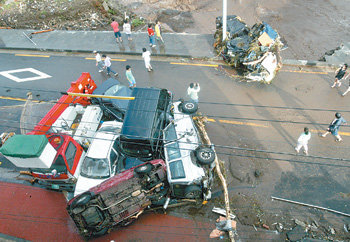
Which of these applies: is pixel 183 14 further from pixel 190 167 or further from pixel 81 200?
pixel 81 200

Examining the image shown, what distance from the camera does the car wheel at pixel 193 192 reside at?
6875 mm

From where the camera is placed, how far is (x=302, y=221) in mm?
6926

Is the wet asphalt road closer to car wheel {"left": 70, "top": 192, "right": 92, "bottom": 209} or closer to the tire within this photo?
the tire

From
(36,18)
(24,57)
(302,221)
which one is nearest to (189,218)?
(302,221)

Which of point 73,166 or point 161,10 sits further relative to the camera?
point 161,10

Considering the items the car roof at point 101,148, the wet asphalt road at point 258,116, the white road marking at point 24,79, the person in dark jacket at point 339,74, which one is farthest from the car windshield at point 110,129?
the person in dark jacket at point 339,74

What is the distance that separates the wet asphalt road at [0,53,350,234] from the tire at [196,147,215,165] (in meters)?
0.51

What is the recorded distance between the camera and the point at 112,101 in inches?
365

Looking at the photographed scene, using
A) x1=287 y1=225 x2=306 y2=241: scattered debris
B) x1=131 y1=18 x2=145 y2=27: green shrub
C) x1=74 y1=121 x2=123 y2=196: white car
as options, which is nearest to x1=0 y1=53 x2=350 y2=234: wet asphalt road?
x1=287 y1=225 x2=306 y2=241: scattered debris

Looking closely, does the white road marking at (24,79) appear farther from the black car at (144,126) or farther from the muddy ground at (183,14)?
the black car at (144,126)

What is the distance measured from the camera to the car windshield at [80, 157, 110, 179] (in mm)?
7602

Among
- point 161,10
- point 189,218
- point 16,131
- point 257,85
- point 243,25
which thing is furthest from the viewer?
point 161,10

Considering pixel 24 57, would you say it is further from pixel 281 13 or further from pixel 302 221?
pixel 281 13

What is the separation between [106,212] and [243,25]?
37.7 ft
